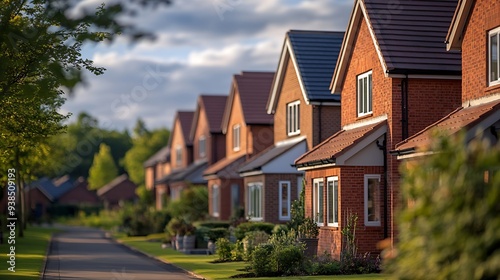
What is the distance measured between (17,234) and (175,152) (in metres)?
23.5

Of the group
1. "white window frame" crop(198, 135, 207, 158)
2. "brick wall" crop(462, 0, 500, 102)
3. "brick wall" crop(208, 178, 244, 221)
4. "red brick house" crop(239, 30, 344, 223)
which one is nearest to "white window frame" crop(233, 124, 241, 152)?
"brick wall" crop(208, 178, 244, 221)

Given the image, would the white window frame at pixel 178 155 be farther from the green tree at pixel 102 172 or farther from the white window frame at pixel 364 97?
the green tree at pixel 102 172

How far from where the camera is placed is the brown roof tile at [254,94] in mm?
48250

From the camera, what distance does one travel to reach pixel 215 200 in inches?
2015

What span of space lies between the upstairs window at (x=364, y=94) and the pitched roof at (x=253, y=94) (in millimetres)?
17128

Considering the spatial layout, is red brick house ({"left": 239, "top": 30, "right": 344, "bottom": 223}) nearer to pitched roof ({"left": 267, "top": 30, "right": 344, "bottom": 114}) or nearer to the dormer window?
pitched roof ({"left": 267, "top": 30, "right": 344, "bottom": 114})

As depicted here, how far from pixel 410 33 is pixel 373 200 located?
207 inches

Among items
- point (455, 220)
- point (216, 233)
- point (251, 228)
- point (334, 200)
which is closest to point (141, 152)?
point (216, 233)

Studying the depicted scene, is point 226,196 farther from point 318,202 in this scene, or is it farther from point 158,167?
point 158,167

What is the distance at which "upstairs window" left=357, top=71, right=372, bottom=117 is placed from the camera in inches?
1175

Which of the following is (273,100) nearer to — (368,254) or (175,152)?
(368,254)

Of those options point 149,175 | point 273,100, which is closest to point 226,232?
point 273,100

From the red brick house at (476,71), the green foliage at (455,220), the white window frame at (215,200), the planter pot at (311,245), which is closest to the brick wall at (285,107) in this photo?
the planter pot at (311,245)

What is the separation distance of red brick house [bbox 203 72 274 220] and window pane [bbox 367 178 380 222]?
18.2m
